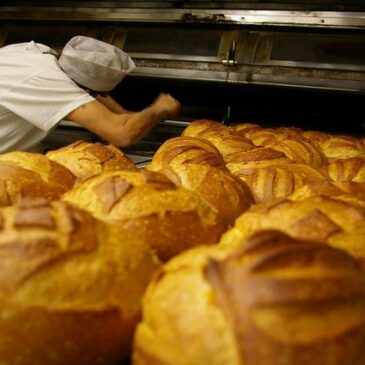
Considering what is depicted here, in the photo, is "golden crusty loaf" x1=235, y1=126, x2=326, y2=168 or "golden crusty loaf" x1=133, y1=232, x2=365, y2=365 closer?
"golden crusty loaf" x1=133, y1=232, x2=365, y2=365

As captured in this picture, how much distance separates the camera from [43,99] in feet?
9.64

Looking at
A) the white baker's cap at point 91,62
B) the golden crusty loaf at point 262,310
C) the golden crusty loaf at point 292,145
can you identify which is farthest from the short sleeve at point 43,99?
the golden crusty loaf at point 262,310

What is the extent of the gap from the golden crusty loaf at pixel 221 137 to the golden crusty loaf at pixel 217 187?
2.74 feet

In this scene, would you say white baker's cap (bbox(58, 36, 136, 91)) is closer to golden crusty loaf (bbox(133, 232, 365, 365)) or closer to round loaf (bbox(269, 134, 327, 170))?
round loaf (bbox(269, 134, 327, 170))

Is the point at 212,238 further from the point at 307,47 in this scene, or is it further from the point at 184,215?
the point at 307,47

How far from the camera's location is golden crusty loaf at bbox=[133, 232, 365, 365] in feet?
2.27

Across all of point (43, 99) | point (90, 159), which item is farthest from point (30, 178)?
point (43, 99)

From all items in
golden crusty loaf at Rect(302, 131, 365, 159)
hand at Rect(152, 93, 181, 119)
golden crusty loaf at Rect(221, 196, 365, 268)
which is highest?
golden crusty loaf at Rect(221, 196, 365, 268)

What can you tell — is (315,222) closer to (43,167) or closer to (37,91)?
(43,167)

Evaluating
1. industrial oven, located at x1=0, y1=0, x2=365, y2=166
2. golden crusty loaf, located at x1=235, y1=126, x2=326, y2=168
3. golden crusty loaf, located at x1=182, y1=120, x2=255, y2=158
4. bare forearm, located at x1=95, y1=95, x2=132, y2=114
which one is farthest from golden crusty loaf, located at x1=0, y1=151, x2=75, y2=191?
bare forearm, located at x1=95, y1=95, x2=132, y2=114

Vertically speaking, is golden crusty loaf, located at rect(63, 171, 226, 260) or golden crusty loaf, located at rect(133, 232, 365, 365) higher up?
golden crusty loaf, located at rect(133, 232, 365, 365)

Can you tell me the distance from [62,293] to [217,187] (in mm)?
770

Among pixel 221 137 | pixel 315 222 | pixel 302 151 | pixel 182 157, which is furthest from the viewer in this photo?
pixel 221 137

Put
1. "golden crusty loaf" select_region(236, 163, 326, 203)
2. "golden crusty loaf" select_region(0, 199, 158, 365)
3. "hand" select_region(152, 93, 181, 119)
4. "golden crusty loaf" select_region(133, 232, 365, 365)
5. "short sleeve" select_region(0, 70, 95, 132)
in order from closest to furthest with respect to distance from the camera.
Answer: "golden crusty loaf" select_region(133, 232, 365, 365) → "golden crusty loaf" select_region(0, 199, 158, 365) → "golden crusty loaf" select_region(236, 163, 326, 203) → "short sleeve" select_region(0, 70, 95, 132) → "hand" select_region(152, 93, 181, 119)
